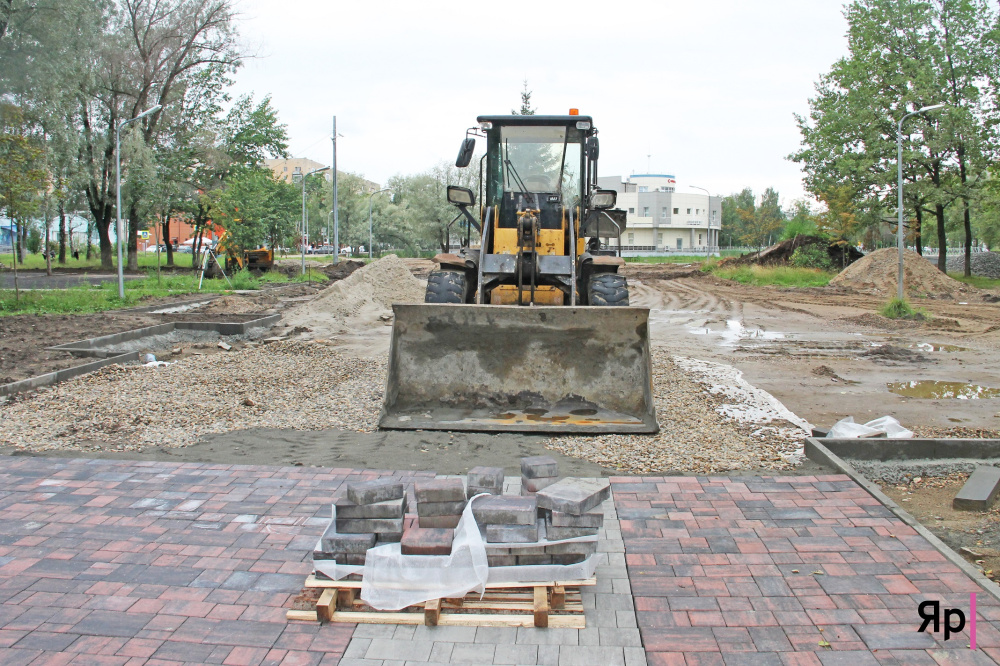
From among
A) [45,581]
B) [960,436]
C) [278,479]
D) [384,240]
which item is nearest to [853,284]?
[960,436]

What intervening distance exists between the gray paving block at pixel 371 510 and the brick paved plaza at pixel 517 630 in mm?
523

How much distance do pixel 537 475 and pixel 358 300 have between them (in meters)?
15.4

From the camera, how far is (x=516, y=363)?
7.09 m

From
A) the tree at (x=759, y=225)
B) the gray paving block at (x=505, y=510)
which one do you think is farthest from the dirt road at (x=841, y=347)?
the tree at (x=759, y=225)

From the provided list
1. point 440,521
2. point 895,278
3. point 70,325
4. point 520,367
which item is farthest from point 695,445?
point 895,278

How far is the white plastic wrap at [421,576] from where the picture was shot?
3.50 meters

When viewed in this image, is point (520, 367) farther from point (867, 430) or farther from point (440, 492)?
point (440, 492)

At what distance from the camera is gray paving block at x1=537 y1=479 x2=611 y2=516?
11.9 feet

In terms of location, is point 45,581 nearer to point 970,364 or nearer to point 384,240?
point 970,364

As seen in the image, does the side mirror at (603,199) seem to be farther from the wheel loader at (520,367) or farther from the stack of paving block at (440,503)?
the stack of paving block at (440,503)

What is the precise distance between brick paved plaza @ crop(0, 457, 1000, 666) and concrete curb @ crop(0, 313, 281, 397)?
12.7 ft

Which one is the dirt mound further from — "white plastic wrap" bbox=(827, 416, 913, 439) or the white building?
the white building

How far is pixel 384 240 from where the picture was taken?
244 feet

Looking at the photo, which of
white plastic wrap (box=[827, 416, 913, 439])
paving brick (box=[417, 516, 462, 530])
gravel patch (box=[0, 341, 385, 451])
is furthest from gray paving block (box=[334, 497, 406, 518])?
white plastic wrap (box=[827, 416, 913, 439])
